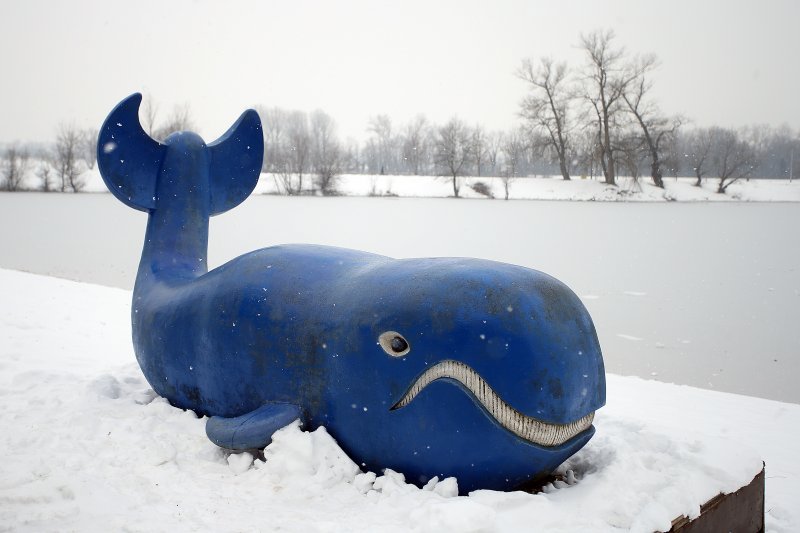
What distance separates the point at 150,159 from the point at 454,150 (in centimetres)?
4871

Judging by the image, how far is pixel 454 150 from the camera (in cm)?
5250

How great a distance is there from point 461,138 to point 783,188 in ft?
82.3

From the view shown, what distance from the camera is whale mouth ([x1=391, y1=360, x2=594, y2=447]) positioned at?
294 centimetres

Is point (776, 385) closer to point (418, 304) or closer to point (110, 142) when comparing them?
point (418, 304)

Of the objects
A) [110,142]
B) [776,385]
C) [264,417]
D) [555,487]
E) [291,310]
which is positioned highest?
[110,142]

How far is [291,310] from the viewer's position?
3.61 meters

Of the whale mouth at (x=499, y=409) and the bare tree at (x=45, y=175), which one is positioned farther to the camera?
the bare tree at (x=45, y=175)

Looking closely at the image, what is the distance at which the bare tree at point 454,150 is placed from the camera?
52.1 meters

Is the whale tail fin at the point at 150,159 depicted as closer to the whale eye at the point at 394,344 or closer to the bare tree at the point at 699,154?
the whale eye at the point at 394,344

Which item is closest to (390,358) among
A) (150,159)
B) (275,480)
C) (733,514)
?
(275,480)

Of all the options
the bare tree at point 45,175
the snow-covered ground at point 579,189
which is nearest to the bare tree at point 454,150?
the snow-covered ground at point 579,189

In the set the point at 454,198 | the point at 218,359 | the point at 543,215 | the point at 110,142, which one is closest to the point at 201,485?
the point at 218,359

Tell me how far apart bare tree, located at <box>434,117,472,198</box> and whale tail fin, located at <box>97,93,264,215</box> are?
46071 millimetres

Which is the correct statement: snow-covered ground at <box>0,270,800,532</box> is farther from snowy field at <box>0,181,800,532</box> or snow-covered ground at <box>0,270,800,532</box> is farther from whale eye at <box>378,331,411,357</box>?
whale eye at <box>378,331,411,357</box>
